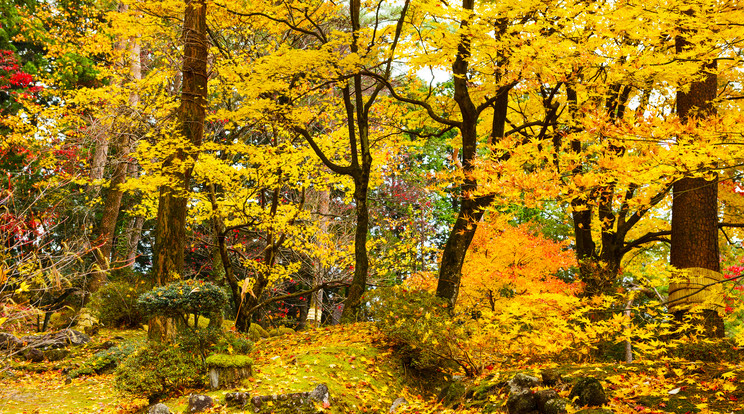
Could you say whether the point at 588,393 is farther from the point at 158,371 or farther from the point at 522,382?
the point at 158,371

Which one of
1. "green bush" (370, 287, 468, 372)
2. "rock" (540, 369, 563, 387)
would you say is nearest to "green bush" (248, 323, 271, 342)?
"green bush" (370, 287, 468, 372)

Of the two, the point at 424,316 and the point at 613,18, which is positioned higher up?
the point at 613,18

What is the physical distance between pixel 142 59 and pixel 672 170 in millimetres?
17296

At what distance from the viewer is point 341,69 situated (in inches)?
354

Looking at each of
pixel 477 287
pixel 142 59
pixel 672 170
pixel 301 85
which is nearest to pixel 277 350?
pixel 477 287

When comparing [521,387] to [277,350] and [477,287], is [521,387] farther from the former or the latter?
[477,287]

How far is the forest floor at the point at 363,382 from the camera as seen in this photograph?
411 cm

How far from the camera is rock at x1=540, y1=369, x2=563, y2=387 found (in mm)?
4988

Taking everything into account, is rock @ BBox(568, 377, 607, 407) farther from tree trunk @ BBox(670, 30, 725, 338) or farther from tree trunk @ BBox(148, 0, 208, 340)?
tree trunk @ BBox(148, 0, 208, 340)

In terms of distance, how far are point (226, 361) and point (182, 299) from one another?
1.00 m

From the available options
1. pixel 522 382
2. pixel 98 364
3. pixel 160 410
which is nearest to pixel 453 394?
pixel 522 382

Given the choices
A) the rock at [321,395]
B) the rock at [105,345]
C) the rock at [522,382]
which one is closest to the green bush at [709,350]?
the rock at [522,382]

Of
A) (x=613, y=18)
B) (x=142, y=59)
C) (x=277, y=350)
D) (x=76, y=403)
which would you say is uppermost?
(x=142, y=59)

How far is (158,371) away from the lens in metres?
6.34
